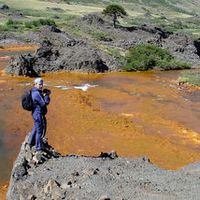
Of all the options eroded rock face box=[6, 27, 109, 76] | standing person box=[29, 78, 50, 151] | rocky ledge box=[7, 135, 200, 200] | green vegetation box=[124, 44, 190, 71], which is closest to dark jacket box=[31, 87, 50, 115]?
standing person box=[29, 78, 50, 151]

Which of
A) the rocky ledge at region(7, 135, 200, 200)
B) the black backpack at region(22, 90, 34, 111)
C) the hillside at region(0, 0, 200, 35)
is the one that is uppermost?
the black backpack at region(22, 90, 34, 111)

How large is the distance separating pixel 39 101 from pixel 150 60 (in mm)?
28164

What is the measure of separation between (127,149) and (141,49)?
24561 millimetres

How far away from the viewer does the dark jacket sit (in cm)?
1277

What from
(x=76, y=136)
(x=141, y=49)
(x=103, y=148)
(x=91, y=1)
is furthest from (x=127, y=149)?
(x=91, y=1)

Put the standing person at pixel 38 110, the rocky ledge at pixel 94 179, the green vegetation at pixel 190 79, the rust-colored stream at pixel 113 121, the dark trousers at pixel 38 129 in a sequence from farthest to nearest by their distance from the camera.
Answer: the green vegetation at pixel 190 79 < the rust-colored stream at pixel 113 121 < the dark trousers at pixel 38 129 < the standing person at pixel 38 110 < the rocky ledge at pixel 94 179

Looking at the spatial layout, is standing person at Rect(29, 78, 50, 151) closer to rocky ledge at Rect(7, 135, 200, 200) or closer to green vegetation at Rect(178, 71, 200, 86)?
rocky ledge at Rect(7, 135, 200, 200)

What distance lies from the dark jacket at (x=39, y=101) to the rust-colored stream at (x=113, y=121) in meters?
3.34

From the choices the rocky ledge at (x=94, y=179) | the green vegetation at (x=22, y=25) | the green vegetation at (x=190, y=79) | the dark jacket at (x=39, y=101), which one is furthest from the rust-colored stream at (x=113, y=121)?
the green vegetation at (x=22, y=25)

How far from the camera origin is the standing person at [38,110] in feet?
41.9

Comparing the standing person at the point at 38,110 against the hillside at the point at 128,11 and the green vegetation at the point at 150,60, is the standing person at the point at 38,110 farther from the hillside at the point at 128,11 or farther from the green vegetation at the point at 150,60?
the hillside at the point at 128,11

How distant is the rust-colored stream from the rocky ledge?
2734mm

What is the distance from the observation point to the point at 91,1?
14962 cm

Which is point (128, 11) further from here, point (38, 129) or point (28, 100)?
point (28, 100)
